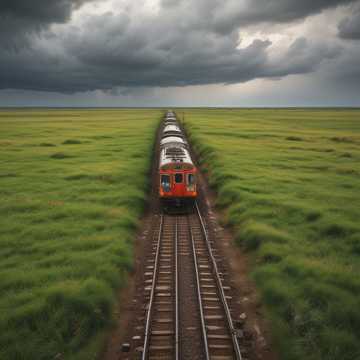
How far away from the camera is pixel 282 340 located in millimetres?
9641

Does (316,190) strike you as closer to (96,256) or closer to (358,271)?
(358,271)

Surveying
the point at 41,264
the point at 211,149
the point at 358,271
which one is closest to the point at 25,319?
the point at 41,264

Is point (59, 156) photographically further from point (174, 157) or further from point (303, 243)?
point (303, 243)

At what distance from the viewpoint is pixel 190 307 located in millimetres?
11562

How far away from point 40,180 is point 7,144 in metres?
28.9

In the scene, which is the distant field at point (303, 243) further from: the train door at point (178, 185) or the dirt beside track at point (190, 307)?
the train door at point (178, 185)

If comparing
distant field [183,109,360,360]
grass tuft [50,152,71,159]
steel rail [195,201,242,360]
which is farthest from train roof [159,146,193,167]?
grass tuft [50,152,71,159]

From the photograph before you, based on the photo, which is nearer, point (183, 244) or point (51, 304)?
point (51, 304)

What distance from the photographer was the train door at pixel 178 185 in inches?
885

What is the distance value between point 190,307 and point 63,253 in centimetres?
675

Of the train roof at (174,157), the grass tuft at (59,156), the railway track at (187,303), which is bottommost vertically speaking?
the railway track at (187,303)

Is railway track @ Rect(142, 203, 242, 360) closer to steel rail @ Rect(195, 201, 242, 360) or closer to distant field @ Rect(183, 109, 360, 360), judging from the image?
steel rail @ Rect(195, 201, 242, 360)

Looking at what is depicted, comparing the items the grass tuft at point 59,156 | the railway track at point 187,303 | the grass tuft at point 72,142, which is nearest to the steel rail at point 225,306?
the railway track at point 187,303

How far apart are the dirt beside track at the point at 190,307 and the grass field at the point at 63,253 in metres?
0.59
